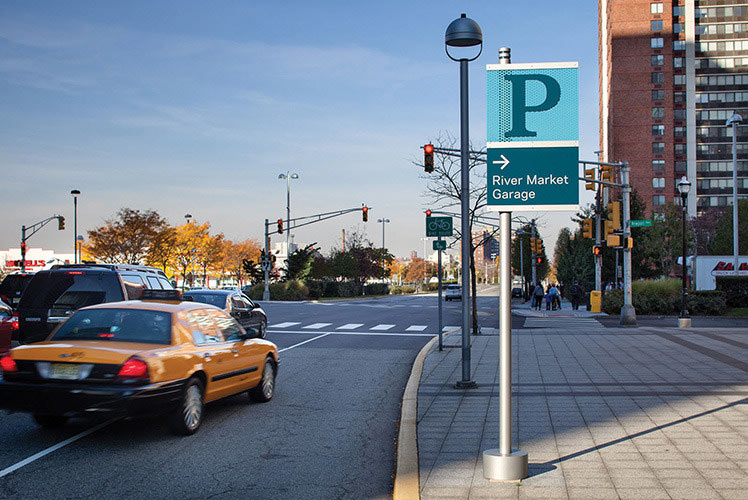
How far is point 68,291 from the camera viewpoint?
13.9m

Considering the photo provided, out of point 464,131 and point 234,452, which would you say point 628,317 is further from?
point 234,452

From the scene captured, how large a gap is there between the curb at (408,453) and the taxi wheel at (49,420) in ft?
12.6

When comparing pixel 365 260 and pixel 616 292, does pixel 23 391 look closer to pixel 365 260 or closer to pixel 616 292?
pixel 616 292

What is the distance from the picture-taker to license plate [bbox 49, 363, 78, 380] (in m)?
7.46

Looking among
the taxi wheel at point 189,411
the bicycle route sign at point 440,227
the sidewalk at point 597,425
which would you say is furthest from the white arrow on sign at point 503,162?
the bicycle route sign at point 440,227

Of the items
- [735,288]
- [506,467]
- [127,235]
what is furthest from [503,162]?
[127,235]

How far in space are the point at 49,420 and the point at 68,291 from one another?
611cm

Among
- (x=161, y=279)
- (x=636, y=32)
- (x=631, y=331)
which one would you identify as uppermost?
(x=636, y=32)

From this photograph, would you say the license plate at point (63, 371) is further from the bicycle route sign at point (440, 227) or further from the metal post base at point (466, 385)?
the bicycle route sign at point (440, 227)

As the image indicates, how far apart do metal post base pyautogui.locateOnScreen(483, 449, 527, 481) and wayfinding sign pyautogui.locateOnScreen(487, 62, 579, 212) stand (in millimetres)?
2068

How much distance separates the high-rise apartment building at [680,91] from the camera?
92938 millimetres

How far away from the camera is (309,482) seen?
21.1 feet

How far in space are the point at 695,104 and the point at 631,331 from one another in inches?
3135

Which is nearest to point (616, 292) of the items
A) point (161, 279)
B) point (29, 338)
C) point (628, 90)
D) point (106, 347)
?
point (161, 279)
